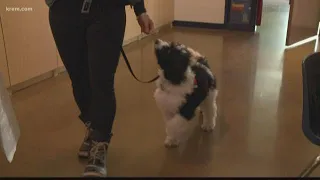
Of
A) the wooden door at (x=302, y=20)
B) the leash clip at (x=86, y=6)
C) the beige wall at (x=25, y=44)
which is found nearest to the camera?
the leash clip at (x=86, y=6)

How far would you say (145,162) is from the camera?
2086 millimetres

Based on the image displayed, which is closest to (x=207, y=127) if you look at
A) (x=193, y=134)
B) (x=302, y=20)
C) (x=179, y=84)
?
(x=193, y=134)

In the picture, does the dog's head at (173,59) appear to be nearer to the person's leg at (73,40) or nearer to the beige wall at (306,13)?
the person's leg at (73,40)

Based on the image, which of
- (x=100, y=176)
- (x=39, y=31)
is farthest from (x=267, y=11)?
(x=100, y=176)

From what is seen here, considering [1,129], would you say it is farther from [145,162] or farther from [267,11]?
[267,11]

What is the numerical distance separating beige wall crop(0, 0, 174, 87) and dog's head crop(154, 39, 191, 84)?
1.40m

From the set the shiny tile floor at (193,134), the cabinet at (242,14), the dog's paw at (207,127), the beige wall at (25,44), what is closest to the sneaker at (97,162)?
the shiny tile floor at (193,134)

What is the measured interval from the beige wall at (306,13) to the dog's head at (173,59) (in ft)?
9.17

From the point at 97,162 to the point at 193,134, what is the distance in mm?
716

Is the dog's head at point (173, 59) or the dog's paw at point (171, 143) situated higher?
the dog's head at point (173, 59)

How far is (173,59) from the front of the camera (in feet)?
6.34

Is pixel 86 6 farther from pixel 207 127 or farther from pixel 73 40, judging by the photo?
pixel 207 127

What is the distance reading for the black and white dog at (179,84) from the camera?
1.94m

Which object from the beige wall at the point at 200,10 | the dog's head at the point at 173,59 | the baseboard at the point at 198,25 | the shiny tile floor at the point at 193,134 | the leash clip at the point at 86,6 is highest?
the leash clip at the point at 86,6
